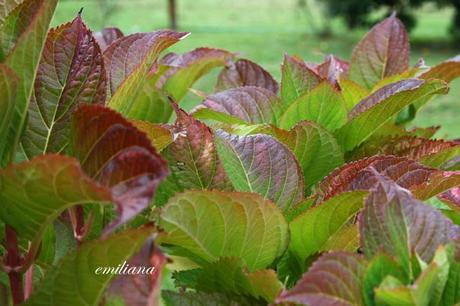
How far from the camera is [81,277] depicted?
60 centimetres

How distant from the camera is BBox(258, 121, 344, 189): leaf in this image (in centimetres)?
87

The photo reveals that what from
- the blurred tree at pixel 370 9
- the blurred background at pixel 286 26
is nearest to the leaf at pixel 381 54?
the blurred background at pixel 286 26

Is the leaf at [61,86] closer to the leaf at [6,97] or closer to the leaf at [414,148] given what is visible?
the leaf at [6,97]

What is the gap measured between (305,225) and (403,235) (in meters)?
0.12

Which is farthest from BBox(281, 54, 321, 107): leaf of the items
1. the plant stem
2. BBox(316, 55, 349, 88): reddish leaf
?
the plant stem

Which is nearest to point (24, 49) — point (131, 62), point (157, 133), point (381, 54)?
point (157, 133)

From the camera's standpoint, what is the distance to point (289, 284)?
752mm

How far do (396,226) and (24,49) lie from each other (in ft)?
1.00

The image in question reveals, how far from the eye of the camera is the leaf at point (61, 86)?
2.28 feet

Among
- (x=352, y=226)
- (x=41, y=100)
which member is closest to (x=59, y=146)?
(x=41, y=100)

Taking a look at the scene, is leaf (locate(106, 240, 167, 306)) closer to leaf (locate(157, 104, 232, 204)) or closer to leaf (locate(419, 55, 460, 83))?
leaf (locate(157, 104, 232, 204))

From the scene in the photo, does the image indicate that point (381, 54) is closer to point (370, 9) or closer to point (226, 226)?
point (226, 226)

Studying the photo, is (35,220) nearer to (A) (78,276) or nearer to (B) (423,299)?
(A) (78,276)

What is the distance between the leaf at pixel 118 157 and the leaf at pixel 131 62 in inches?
5.4
